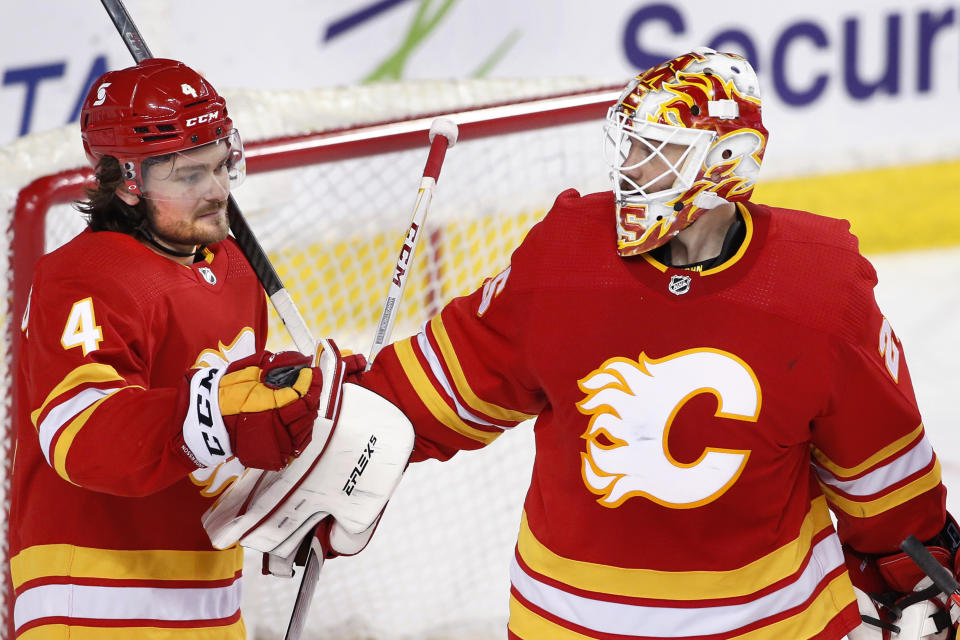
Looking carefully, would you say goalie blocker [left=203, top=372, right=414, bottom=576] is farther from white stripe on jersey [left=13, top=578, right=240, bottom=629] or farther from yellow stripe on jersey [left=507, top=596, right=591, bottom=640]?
yellow stripe on jersey [left=507, top=596, right=591, bottom=640]

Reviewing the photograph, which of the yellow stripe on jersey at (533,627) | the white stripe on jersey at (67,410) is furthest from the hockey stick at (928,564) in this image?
the white stripe on jersey at (67,410)

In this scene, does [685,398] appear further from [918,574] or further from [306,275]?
[306,275]

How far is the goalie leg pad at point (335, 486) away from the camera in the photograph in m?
1.64

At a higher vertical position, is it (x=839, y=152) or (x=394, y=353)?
(x=394, y=353)

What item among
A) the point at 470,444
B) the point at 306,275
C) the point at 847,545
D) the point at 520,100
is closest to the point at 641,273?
the point at 470,444

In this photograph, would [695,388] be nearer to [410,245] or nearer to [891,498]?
[891,498]

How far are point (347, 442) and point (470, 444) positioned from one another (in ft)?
0.60

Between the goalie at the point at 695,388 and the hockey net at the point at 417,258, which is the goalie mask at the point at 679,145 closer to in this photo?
the goalie at the point at 695,388

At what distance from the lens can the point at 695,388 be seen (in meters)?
1.46

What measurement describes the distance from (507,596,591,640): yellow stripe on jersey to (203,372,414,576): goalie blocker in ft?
0.77

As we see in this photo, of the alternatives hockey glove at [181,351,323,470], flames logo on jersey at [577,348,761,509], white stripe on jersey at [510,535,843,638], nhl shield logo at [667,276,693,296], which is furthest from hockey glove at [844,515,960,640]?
hockey glove at [181,351,323,470]

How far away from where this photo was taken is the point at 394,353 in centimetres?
171

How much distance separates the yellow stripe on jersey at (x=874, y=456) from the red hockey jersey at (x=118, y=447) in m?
0.82

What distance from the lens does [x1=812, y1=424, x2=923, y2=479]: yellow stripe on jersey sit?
152cm
